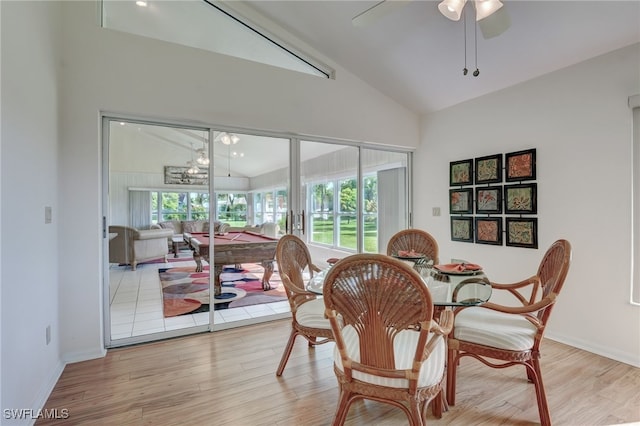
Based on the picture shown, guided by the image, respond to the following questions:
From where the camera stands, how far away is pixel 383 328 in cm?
141

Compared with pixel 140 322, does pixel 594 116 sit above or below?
above

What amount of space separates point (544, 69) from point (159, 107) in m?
3.74

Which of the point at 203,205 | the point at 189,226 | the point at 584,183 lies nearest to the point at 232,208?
the point at 203,205

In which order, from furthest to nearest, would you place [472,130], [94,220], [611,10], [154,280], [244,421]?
[154,280] → [472,130] → [94,220] → [611,10] → [244,421]

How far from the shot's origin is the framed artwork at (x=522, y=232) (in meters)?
3.22

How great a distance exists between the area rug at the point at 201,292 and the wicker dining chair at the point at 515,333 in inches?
98.8

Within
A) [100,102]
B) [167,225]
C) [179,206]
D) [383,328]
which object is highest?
[100,102]

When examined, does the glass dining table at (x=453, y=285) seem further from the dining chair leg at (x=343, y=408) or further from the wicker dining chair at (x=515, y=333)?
the dining chair leg at (x=343, y=408)

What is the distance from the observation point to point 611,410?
1948 millimetres

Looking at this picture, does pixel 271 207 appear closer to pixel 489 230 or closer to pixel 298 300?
pixel 298 300

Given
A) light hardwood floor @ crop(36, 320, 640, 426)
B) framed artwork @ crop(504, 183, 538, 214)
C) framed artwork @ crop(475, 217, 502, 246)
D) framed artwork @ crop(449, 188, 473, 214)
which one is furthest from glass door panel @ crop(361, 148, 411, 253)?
light hardwood floor @ crop(36, 320, 640, 426)

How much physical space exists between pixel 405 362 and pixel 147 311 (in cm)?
318

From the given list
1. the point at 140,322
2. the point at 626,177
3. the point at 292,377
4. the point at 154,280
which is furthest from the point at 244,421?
the point at 626,177

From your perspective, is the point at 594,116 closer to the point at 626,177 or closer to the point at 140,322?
the point at 626,177
